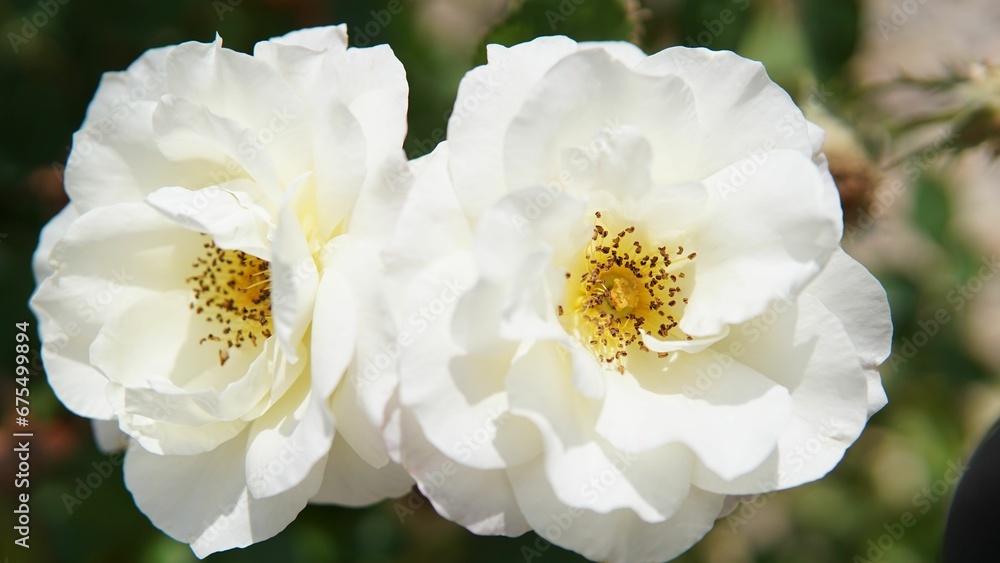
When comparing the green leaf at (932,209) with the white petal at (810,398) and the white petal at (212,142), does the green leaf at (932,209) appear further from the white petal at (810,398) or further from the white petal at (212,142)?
the white petal at (212,142)

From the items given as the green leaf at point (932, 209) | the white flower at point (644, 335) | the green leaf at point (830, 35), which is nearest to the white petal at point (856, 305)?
the white flower at point (644, 335)

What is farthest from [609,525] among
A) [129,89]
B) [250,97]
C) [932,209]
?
[932,209]

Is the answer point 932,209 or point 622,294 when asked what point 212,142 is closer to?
point 622,294

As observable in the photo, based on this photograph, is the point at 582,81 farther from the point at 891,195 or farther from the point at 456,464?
the point at 891,195

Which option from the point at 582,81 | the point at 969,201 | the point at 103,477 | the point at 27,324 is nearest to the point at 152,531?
the point at 103,477

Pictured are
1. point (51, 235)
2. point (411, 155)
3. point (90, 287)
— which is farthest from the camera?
point (411, 155)

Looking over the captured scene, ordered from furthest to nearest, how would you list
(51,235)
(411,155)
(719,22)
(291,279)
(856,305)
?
1. (719,22)
2. (411,155)
3. (51,235)
4. (856,305)
5. (291,279)

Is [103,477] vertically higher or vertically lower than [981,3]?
lower
